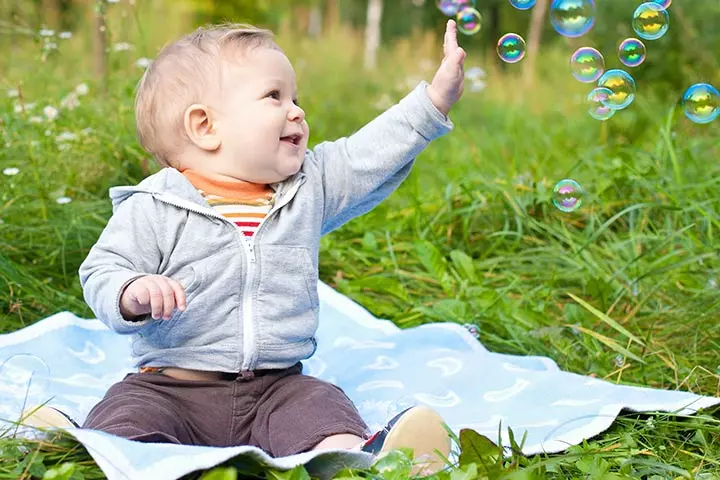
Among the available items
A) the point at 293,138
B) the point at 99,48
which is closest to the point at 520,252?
the point at 293,138

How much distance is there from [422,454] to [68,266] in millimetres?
1462

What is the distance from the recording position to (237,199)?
6.29ft

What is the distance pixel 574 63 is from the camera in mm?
2371

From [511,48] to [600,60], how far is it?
279mm

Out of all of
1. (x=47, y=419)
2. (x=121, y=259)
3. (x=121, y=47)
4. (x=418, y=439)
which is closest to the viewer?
(x=418, y=439)

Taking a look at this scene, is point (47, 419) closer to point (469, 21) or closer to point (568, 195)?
point (568, 195)

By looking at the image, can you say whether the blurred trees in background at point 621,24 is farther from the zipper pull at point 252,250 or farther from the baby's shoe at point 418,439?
the baby's shoe at point 418,439

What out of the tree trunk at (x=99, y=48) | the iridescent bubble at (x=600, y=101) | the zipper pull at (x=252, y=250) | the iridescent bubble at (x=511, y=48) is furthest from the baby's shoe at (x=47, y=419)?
the tree trunk at (x=99, y=48)

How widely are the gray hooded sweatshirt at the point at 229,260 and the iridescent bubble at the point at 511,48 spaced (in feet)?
1.22

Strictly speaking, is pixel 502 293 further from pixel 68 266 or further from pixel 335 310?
pixel 68 266

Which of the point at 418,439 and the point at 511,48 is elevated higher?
the point at 511,48

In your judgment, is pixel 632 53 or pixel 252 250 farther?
pixel 632 53

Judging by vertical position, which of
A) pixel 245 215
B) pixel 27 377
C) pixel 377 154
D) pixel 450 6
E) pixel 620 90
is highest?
pixel 450 6

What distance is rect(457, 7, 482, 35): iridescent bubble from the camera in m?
2.48
